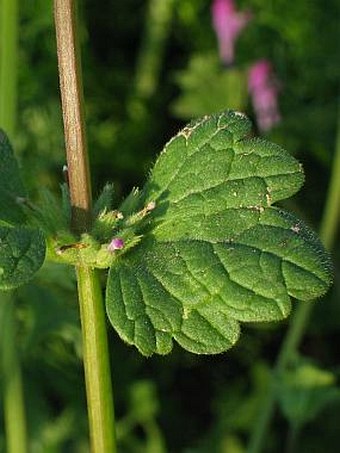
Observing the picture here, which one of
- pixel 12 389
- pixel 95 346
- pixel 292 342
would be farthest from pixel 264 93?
pixel 95 346

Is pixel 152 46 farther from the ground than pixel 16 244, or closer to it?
farther from the ground

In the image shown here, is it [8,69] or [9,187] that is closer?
[9,187]

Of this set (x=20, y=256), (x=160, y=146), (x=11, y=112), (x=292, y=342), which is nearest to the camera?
(x=20, y=256)

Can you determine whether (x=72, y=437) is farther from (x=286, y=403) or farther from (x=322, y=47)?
Answer: (x=322, y=47)

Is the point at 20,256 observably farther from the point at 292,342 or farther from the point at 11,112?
the point at 292,342

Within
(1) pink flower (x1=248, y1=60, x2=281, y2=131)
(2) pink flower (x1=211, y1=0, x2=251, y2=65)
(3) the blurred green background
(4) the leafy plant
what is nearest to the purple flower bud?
(4) the leafy plant

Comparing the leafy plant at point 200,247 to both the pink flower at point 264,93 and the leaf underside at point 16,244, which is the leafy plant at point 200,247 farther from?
the pink flower at point 264,93
